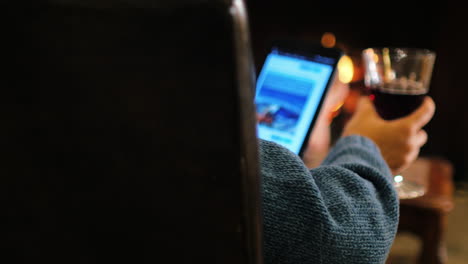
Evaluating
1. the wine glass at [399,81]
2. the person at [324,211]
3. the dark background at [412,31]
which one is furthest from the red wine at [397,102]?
the dark background at [412,31]

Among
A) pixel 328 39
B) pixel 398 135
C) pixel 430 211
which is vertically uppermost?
pixel 398 135

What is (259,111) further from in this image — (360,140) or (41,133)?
(41,133)

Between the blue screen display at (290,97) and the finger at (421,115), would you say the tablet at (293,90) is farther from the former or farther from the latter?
the finger at (421,115)

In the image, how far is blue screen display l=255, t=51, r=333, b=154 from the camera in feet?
3.18

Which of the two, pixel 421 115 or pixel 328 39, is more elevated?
pixel 421 115

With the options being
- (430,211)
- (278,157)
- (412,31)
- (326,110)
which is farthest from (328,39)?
(278,157)

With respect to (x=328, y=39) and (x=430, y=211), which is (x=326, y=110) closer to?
(x=430, y=211)

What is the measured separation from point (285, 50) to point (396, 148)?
29 cm

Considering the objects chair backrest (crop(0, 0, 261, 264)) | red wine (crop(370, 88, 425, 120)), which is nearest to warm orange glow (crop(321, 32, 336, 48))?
red wine (crop(370, 88, 425, 120))

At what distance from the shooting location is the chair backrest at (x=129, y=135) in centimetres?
34

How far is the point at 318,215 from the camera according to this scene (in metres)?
0.52

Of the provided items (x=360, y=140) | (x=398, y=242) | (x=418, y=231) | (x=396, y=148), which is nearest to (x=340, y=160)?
(x=360, y=140)

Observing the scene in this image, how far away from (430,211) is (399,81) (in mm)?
620

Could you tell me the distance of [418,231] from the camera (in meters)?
1.51
